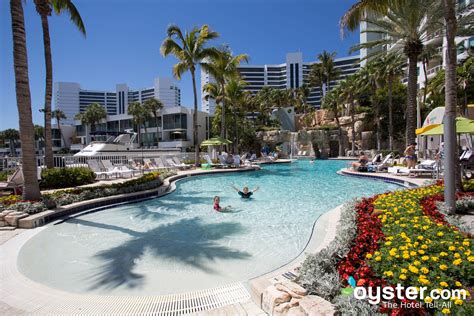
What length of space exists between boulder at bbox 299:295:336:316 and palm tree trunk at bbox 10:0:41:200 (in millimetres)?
7990

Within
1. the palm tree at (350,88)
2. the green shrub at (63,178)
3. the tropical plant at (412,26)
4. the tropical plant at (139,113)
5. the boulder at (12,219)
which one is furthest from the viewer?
the tropical plant at (139,113)

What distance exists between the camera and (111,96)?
556ft

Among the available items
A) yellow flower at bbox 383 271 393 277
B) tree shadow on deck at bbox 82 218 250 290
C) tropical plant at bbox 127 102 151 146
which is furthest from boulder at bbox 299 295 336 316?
tropical plant at bbox 127 102 151 146

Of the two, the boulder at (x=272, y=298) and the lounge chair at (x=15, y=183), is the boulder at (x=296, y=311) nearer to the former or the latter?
the boulder at (x=272, y=298)

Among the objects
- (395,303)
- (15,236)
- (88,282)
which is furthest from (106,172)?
(395,303)

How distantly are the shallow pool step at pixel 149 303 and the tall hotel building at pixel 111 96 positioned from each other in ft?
545

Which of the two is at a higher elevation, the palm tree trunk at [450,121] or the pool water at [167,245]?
the palm tree trunk at [450,121]

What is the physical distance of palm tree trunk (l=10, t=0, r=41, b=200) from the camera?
732 centimetres

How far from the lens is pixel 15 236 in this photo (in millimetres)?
5688

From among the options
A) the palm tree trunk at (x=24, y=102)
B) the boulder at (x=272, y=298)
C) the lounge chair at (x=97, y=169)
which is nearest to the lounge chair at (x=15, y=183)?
the palm tree trunk at (x=24, y=102)

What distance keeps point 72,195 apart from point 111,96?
182 m

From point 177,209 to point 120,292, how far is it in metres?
4.91

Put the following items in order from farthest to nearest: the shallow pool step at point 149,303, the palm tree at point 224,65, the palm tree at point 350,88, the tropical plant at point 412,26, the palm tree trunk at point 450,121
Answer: the palm tree at point 350,88, the palm tree at point 224,65, the tropical plant at point 412,26, the palm tree trunk at point 450,121, the shallow pool step at point 149,303

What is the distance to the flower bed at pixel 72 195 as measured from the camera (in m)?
6.93
